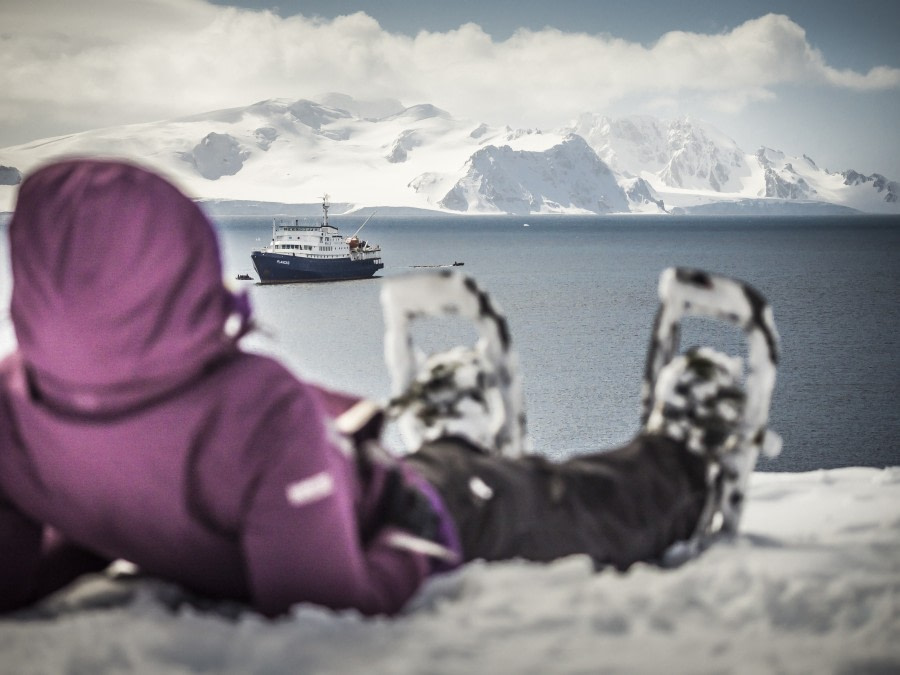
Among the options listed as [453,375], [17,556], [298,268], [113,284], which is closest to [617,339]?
[298,268]

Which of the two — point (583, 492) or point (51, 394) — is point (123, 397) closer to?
point (51, 394)

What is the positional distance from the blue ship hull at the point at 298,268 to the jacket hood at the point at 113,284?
54.5 meters

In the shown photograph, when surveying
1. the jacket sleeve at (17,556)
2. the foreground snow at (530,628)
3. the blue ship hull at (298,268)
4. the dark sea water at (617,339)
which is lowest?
the dark sea water at (617,339)

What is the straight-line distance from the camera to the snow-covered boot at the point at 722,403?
8.40ft

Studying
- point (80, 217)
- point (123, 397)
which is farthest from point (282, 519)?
point (80, 217)

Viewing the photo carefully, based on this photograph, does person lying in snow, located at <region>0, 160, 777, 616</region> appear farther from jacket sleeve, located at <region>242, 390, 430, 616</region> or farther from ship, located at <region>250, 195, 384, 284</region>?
ship, located at <region>250, 195, 384, 284</region>

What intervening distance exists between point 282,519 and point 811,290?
51.5 m

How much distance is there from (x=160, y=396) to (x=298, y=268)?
55.4m

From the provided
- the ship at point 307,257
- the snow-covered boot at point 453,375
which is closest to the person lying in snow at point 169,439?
the snow-covered boot at point 453,375

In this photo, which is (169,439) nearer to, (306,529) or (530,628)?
(306,529)

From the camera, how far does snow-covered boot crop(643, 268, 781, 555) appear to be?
2.56m

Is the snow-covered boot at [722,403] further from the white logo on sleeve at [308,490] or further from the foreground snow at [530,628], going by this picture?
the white logo on sleeve at [308,490]

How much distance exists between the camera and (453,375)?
8.27 ft

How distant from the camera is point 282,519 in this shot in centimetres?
147
